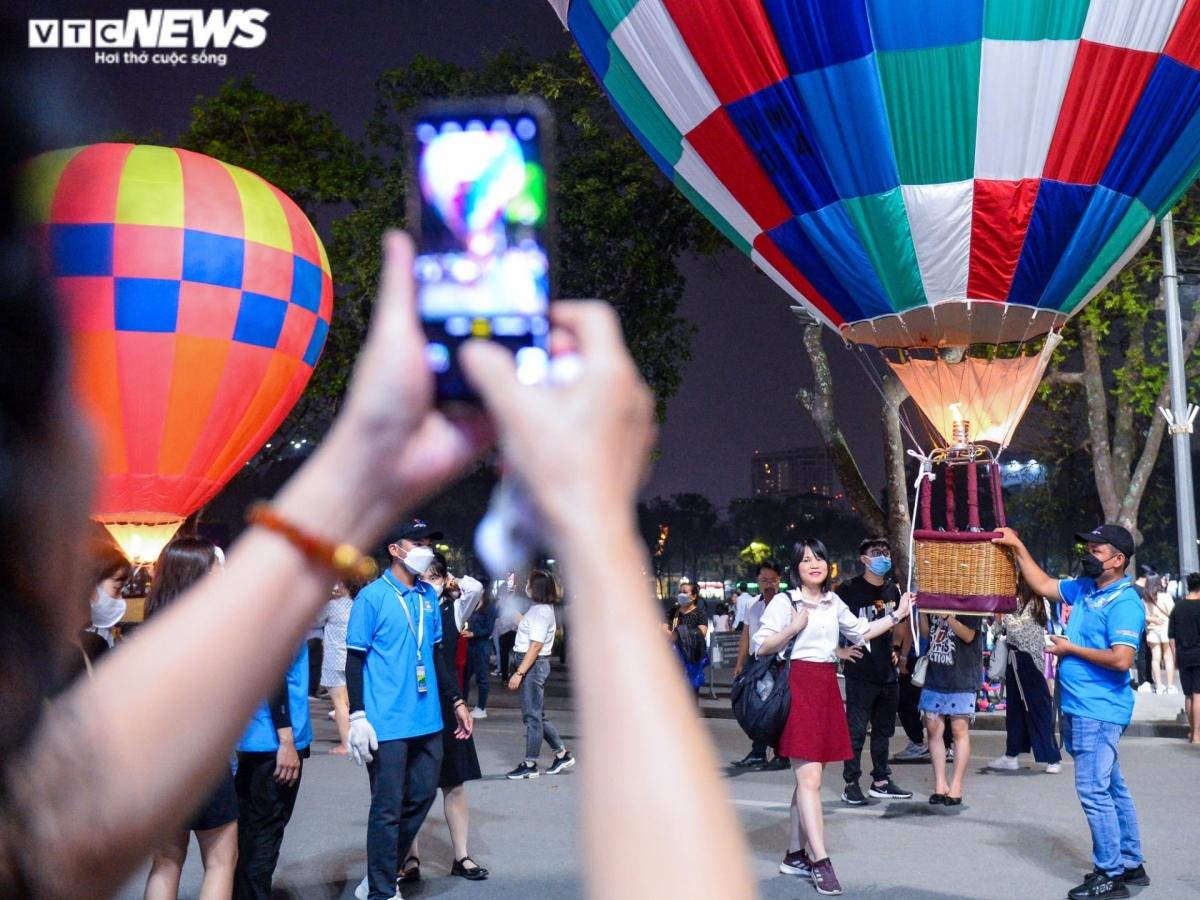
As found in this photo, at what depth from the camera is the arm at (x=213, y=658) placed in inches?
29.7

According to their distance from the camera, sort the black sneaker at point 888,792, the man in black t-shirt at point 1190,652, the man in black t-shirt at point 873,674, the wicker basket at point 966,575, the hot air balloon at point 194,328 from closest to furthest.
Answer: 1. the wicker basket at point 966,575
2. the black sneaker at point 888,792
3. the man in black t-shirt at point 873,674
4. the man in black t-shirt at point 1190,652
5. the hot air balloon at point 194,328

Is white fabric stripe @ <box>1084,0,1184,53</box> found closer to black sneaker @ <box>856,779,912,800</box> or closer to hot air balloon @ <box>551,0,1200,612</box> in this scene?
hot air balloon @ <box>551,0,1200,612</box>

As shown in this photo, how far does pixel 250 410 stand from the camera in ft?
49.1

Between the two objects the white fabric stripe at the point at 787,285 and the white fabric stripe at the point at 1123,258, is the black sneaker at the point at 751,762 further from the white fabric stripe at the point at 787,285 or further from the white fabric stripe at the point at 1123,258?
the white fabric stripe at the point at 1123,258

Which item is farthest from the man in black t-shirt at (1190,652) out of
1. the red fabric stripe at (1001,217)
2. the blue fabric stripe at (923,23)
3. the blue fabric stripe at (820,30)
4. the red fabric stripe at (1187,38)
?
the blue fabric stripe at (820,30)

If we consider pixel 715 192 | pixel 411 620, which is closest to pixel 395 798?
pixel 411 620

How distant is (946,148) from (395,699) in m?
6.17

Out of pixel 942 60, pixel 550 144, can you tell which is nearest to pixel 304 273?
pixel 942 60

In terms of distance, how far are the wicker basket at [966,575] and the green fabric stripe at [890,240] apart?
8.83ft

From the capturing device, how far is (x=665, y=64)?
9836 mm

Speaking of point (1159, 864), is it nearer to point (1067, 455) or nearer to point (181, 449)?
point (181, 449)

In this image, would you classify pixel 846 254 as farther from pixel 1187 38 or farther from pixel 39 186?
pixel 39 186

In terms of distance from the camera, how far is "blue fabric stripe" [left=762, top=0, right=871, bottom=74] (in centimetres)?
877

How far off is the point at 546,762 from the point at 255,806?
6.34 m
